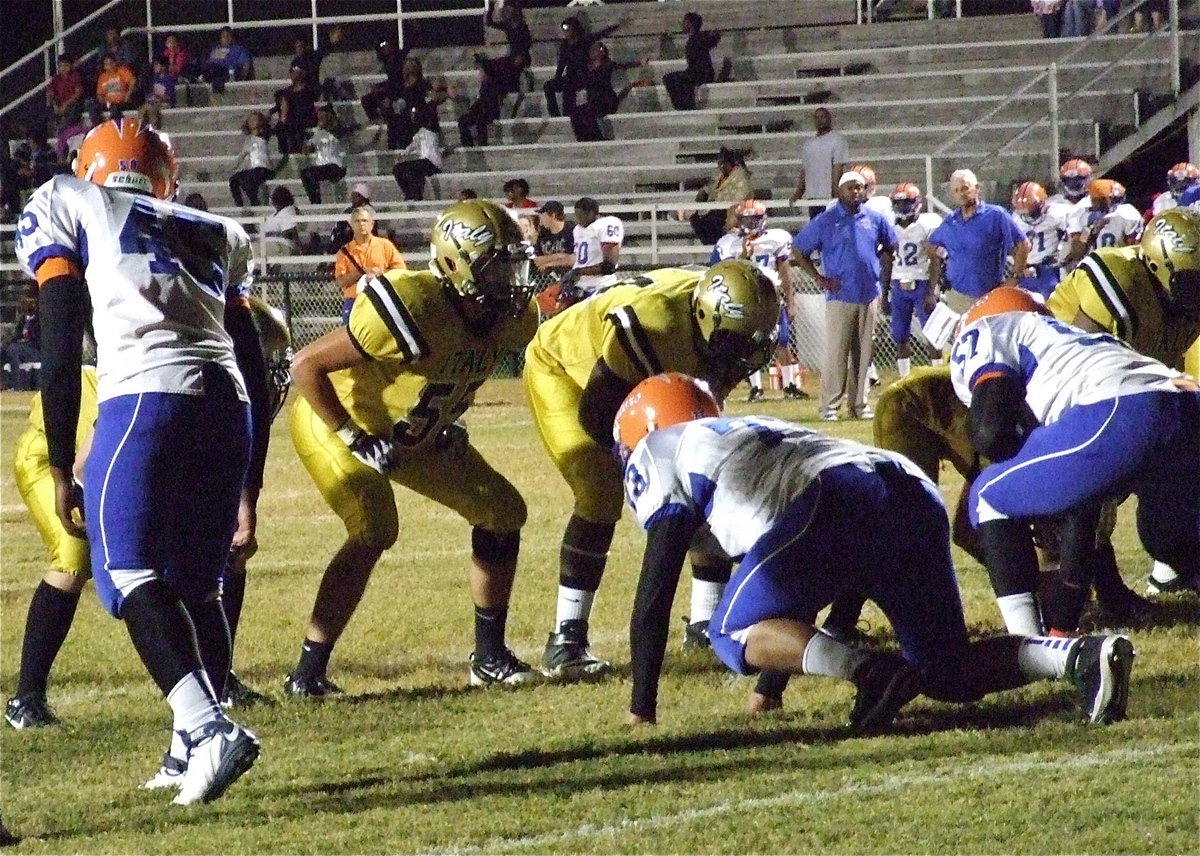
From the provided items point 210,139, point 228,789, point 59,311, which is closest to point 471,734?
point 228,789

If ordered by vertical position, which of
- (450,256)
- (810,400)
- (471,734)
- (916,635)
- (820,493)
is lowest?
(810,400)

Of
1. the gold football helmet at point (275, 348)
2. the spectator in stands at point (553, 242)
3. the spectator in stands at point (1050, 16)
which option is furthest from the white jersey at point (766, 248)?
the gold football helmet at point (275, 348)

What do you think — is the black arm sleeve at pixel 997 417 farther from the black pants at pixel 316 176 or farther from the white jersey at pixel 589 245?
the black pants at pixel 316 176

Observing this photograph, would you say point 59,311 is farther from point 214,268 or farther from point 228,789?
point 228,789

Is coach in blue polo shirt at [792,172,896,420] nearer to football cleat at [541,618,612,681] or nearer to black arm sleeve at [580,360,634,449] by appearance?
football cleat at [541,618,612,681]

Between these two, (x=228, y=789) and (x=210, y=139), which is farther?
(x=210, y=139)

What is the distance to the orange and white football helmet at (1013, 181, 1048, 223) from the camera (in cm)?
1569

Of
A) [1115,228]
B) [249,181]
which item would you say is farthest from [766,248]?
[249,181]

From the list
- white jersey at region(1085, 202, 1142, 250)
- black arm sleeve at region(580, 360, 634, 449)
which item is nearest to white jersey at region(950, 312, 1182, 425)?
black arm sleeve at region(580, 360, 634, 449)

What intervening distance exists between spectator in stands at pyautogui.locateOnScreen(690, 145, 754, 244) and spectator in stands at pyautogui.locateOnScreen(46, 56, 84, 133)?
29.0ft

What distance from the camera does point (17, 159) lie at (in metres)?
23.6

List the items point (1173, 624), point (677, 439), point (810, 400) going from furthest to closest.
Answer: point (810, 400) < point (1173, 624) < point (677, 439)

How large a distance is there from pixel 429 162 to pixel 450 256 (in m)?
16.6

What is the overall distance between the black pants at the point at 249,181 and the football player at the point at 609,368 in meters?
16.4
